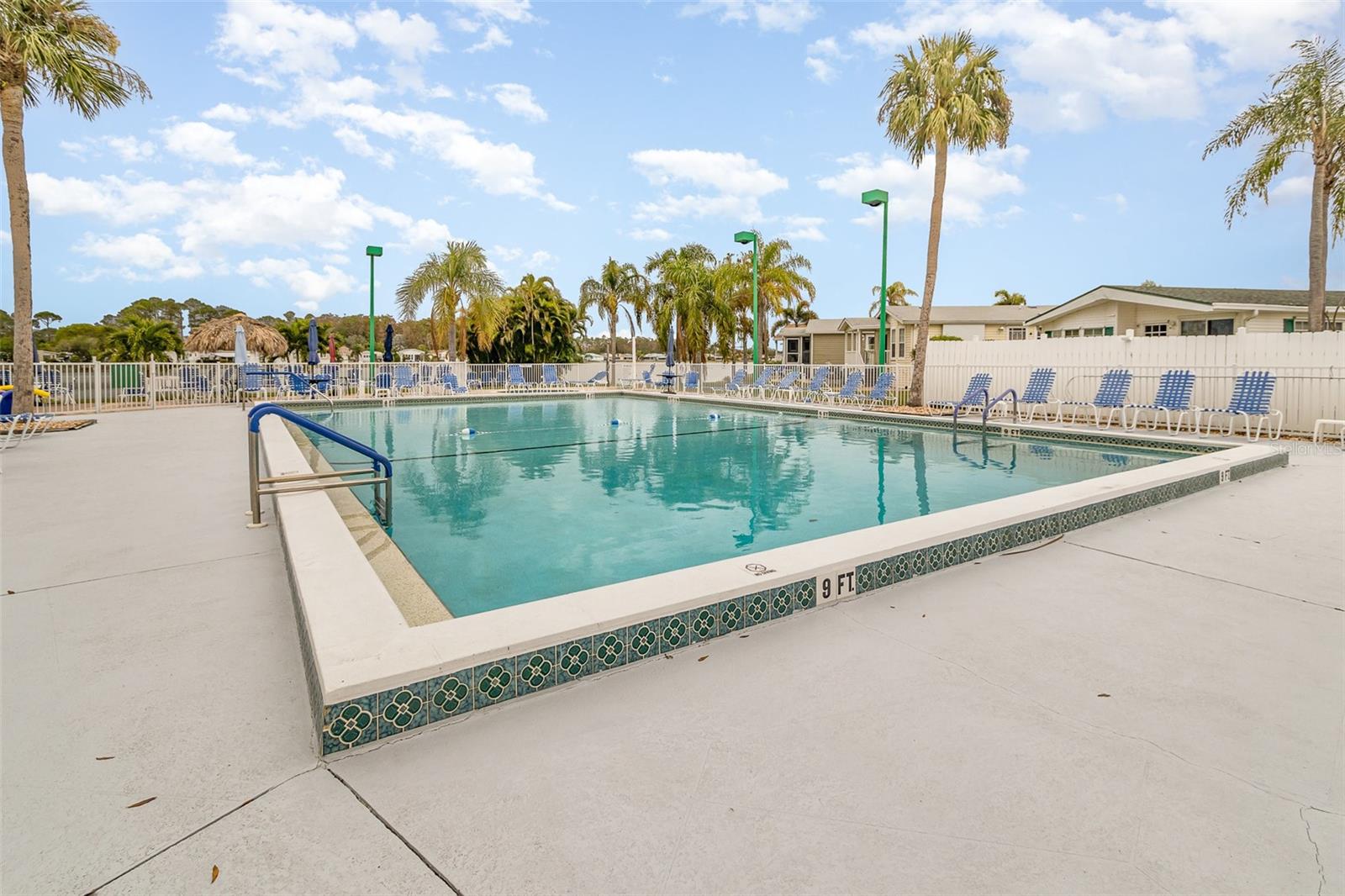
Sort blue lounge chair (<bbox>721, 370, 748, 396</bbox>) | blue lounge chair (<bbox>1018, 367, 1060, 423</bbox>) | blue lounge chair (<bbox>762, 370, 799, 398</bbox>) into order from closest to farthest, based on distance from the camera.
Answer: blue lounge chair (<bbox>1018, 367, 1060, 423</bbox>)
blue lounge chair (<bbox>762, 370, 799, 398</bbox>)
blue lounge chair (<bbox>721, 370, 748, 396</bbox>)

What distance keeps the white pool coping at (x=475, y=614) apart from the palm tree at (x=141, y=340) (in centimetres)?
3144

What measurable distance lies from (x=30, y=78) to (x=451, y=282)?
16.0 metres

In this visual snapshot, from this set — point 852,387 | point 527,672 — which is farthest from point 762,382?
point 527,672

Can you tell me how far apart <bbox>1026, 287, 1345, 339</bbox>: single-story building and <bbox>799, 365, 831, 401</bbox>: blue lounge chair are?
29.7 ft

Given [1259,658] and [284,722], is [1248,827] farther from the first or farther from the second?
[284,722]

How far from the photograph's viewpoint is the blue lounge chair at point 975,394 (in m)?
13.6

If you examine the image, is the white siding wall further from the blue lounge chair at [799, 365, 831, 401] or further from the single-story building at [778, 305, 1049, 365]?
the single-story building at [778, 305, 1049, 365]

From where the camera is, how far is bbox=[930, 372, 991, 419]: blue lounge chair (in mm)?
13570

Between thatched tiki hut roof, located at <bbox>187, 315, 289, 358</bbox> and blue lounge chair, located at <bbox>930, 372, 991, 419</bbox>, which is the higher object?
thatched tiki hut roof, located at <bbox>187, 315, 289, 358</bbox>

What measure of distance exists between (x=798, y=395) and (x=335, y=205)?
23.3m

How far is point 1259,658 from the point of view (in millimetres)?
2734

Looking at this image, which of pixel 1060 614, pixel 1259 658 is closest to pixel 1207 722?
pixel 1259 658

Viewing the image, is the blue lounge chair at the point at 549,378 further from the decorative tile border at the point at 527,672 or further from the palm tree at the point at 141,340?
the decorative tile border at the point at 527,672

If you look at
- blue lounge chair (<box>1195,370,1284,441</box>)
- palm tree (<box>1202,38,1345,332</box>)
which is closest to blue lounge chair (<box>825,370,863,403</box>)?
blue lounge chair (<box>1195,370,1284,441</box>)
